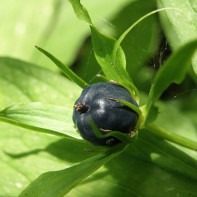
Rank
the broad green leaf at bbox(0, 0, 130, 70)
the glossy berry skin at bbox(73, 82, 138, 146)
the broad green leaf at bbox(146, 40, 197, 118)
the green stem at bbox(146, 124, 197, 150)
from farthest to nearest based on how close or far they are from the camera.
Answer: the broad green leaf at bbox(0, 0, 130, 70)
the green stem at bbox(146, 124, 197, 150)
the glossy berry skin at bbox(73, 82, 138, 146)
the broad green leaf at bbox(146, 40, 197, 118)

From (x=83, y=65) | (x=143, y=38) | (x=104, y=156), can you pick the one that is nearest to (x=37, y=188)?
(x=104, y=156)

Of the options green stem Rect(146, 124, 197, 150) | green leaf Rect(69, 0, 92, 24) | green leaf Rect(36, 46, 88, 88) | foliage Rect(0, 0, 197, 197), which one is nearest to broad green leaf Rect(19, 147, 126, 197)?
foliage Rect(0, 0, 197, 197)

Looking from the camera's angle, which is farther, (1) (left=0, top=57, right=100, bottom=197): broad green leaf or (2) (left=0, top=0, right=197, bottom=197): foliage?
(1) (left=0, top=57, right=100, bottom=197): broad green leaf

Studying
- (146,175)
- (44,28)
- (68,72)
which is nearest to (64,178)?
(68,72)

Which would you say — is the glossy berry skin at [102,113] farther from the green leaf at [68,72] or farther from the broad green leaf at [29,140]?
the broad green leaf at [29,140]

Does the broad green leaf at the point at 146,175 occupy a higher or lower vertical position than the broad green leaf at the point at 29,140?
lower

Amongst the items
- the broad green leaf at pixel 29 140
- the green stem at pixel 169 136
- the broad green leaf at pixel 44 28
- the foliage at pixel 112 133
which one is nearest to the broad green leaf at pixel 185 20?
the foliage at pixel 112 133

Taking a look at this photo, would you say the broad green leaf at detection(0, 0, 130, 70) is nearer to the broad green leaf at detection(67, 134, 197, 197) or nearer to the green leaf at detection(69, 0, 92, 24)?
the broad green leaf at detection(67, 134, 197, 197)
